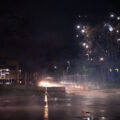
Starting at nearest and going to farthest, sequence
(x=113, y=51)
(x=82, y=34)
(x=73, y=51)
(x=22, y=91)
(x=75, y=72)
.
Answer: (x=22, y=91) < (x=113, y=51) < (x=82, y=34) < (x=73, y=51) < (x=75, y=72)

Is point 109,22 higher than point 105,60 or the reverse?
higher

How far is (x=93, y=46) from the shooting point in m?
76.2

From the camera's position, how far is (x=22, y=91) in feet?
124

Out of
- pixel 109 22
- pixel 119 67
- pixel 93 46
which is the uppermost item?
pixel 109 22

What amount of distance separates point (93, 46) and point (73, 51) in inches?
604

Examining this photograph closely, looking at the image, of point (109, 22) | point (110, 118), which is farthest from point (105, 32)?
point (110, 118)

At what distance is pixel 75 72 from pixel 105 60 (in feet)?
111

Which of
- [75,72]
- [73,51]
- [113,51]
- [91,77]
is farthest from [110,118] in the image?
[75,72]

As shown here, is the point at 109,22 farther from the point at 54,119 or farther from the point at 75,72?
the point at 54,119

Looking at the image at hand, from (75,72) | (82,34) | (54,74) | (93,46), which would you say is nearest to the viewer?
(93,46)

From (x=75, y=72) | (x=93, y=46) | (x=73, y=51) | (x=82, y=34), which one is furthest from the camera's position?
(x=75, y=72)

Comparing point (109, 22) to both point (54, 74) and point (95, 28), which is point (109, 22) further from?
point (54, 74)

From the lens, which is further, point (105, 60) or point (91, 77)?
point (91, 77)

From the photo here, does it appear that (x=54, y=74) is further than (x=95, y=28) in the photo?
Yes
